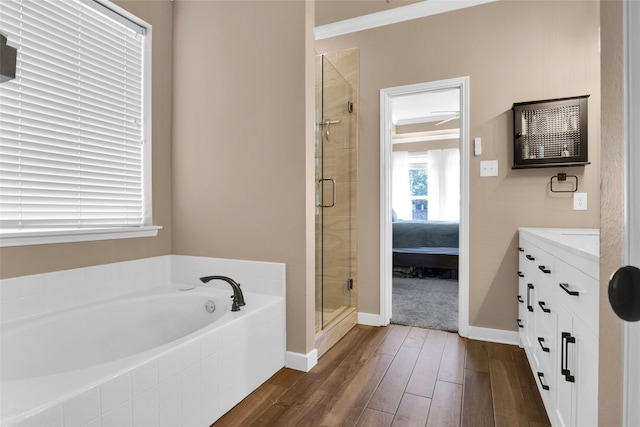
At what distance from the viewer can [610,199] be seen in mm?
481

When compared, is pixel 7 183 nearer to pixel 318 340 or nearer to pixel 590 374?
pixel 318 340

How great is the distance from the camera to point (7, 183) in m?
1.71

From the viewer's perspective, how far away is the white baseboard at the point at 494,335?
8.87ft

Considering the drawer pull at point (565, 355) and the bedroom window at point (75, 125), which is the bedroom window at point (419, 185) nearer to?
the bedroom window at point (75, 125)

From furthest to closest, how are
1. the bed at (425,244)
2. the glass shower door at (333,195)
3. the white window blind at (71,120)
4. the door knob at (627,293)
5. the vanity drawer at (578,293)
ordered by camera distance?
the bed at (425,244)
the glass shower door at (333,195)
the white window blind at (71,120)
the vanity drawer at (578,293)
the door knob at (627,293)

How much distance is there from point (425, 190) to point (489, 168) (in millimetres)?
5595

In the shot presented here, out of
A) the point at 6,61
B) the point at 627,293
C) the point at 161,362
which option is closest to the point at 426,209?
the point at 161,362

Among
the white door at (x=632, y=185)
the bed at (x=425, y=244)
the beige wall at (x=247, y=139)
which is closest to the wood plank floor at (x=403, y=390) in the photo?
the beige wall at (x=247, y=139)

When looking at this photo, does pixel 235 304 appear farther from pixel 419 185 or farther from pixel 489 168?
pixel 419 185

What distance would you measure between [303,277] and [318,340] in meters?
0.52

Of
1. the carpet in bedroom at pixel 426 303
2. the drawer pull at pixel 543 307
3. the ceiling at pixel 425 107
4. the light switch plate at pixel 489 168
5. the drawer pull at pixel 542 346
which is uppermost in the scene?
the ceiling at pixel 425 107

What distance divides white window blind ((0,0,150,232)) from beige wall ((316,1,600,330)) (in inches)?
76.9

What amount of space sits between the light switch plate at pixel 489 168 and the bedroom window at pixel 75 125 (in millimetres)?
2467

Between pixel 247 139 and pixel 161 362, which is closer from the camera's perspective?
pixel 161 362
